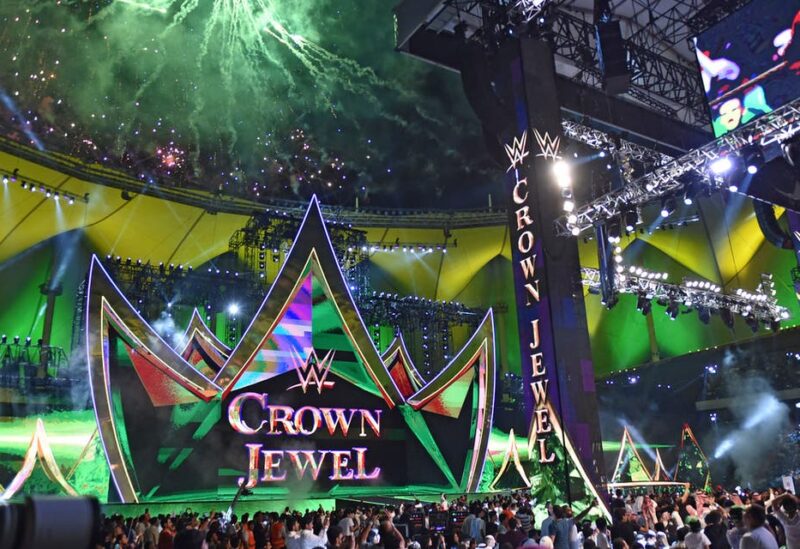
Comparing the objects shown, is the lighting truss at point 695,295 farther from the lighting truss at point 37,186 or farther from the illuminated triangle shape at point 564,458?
the lighting truss at point 37,186

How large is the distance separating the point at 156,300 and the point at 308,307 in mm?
11552

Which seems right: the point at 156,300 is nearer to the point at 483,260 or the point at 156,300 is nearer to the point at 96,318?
the point at 96,318

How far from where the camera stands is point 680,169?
1377 cm

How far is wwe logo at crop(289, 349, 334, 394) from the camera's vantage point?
15023 mm

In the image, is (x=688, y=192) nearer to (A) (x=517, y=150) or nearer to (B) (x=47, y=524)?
(A) (x=517, y=150)

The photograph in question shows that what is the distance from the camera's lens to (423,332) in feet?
98.3

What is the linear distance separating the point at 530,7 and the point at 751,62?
16.5ft

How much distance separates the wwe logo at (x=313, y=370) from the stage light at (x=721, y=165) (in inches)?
356

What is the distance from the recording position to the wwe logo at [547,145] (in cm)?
1590

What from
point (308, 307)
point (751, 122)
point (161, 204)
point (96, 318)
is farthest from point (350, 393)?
point (161, 204)

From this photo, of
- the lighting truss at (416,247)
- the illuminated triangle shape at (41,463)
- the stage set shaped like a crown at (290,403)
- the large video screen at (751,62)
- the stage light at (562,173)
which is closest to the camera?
the large video screen at (751,62)

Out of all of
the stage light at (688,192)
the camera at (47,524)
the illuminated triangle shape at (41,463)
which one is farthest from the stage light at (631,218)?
the camera at (47,524)

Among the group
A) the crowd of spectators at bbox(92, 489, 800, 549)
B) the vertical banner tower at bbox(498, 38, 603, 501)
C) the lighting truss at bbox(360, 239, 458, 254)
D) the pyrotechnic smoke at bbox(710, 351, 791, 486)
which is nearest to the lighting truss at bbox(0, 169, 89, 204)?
the lighting truss at bbox(360, 239, 458, 254)

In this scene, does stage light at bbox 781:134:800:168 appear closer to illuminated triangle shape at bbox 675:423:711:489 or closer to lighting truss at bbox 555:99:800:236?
lighting truss at bbox 555:99:800:236
